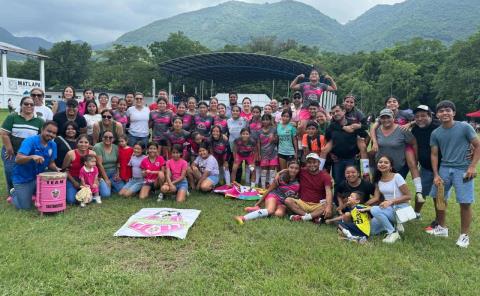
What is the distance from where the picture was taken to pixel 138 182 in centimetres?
657

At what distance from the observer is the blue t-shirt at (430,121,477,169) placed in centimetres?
461

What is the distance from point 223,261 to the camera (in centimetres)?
386

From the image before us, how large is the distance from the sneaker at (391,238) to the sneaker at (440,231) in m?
0.69

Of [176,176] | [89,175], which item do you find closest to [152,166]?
[176,176]

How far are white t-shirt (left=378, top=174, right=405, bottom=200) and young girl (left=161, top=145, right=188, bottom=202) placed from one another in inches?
133

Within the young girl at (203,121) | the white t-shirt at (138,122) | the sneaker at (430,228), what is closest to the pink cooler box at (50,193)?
the white t-shirt at (138,122)

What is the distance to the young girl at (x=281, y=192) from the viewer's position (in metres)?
5.59

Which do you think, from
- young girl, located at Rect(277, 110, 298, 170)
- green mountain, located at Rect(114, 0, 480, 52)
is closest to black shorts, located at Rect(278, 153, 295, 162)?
young girl, located at Rect(277, 110, 298, 170)

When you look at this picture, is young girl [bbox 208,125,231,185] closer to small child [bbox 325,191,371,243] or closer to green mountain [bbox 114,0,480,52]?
small child [bbox 325,191,371,243]

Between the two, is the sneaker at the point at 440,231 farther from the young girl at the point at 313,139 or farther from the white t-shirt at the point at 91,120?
the white t-shirt at the point at 91,120

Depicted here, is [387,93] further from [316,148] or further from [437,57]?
[316,148]

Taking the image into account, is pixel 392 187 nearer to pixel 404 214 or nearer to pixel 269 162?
pixel 404 214

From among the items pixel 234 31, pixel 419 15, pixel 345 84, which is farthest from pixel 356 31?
pixel 345 84

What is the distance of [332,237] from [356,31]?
624 feet
